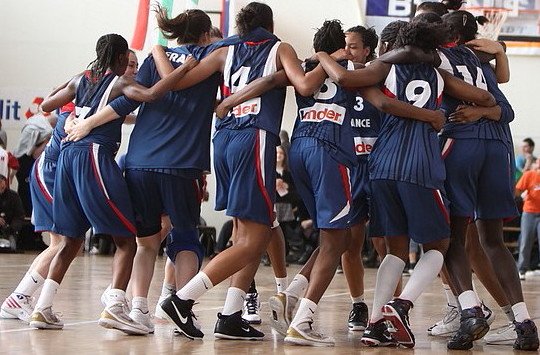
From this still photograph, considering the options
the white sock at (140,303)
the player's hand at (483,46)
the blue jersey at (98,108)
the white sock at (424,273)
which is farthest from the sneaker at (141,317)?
the player's hand at (483,46)

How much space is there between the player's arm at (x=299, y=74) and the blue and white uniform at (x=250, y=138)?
0.19ft

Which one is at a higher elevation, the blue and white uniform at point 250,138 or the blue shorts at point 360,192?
the blue and white uniform at point 250,138

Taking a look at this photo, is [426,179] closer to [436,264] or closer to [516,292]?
[436,264]

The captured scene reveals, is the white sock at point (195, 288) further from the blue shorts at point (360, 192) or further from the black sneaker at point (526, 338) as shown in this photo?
the black sneaker at point (526, 338)

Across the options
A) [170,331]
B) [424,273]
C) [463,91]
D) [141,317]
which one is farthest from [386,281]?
[141,317]

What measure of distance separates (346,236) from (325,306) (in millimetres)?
2375

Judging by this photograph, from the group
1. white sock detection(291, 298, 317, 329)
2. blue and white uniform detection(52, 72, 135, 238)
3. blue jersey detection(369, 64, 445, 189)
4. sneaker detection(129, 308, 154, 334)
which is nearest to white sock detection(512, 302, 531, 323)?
blue jersey detection(369, 64, 445, 189)

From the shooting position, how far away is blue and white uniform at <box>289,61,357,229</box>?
6.04 metres

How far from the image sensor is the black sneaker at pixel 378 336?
5.96 m

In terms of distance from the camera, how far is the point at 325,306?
841 cm

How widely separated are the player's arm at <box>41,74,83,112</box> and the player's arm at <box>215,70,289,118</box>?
96 cm

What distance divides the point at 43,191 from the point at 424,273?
238cm

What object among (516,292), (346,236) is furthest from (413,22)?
(516,292)

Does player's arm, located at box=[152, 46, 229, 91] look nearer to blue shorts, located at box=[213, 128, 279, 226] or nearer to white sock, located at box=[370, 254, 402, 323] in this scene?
blue shorts, located at box=[213, 128, 279, 226]
